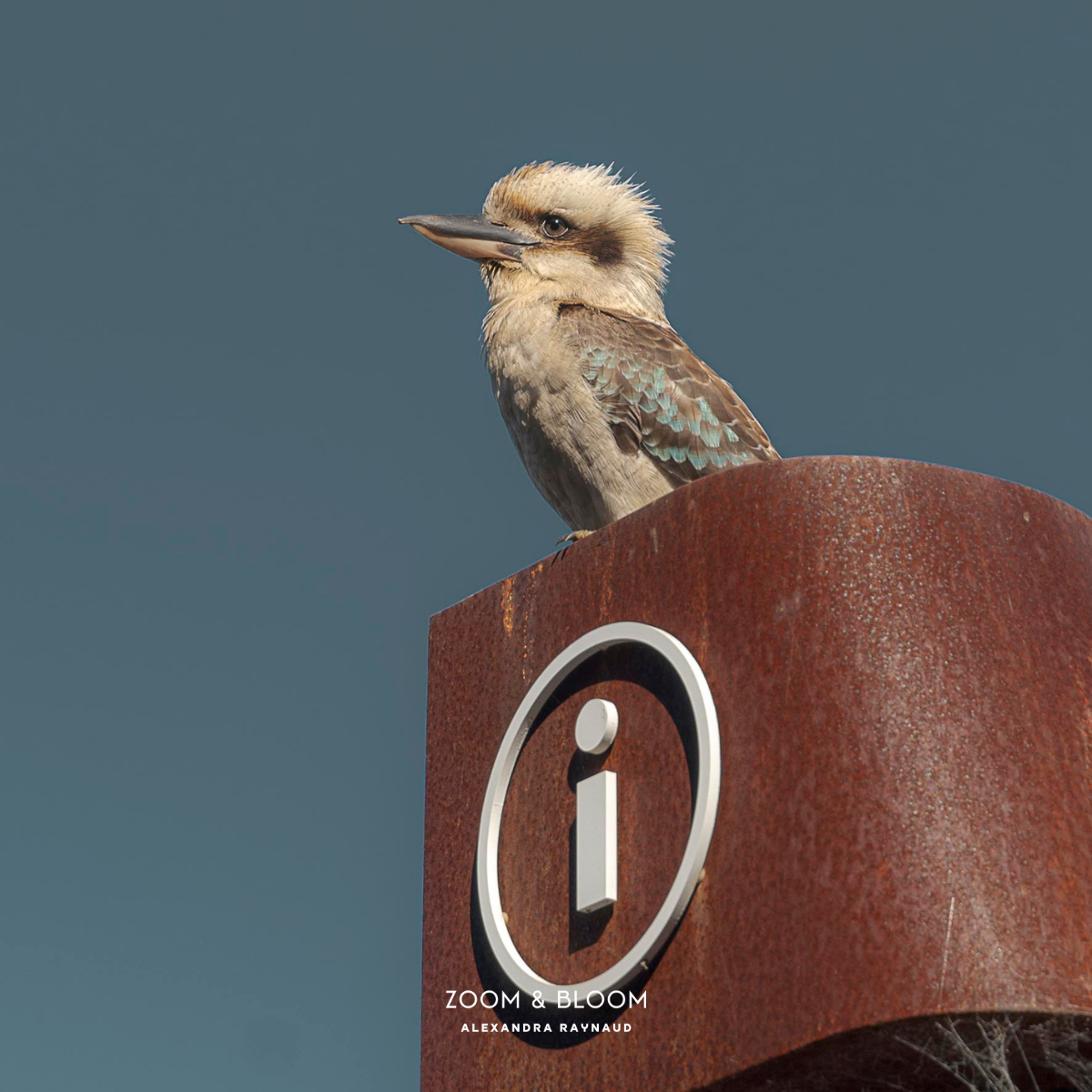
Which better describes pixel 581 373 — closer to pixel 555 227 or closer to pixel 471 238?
pixel 471 238

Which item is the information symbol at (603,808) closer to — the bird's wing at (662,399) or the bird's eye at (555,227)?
the bird's wing at (662,399)

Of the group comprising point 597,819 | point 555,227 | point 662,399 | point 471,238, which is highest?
point 555,227

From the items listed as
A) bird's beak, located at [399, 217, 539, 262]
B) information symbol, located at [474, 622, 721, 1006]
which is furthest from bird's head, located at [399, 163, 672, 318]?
information symbol, located at [474, 622, 721, 1006]

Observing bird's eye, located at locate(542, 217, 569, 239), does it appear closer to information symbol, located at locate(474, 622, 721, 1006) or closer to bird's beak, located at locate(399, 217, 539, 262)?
bird's beak, located at locate(399, 217, 539, 262)

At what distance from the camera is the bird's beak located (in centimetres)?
1069

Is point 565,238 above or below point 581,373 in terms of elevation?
above

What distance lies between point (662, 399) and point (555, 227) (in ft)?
7.11

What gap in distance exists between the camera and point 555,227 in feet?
36.0

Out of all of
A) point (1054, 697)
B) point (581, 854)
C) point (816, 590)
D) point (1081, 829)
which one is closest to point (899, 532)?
point (816, 590)

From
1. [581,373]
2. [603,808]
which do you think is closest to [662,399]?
[581,373]

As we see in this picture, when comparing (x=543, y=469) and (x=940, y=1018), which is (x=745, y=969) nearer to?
(x=940, y=1018)

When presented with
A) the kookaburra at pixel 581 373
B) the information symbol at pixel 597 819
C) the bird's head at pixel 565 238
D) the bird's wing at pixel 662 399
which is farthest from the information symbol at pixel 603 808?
the bird's head at pixel 565 238

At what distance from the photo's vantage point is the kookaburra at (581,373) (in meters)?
9.20

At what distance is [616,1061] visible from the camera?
18.8ft
